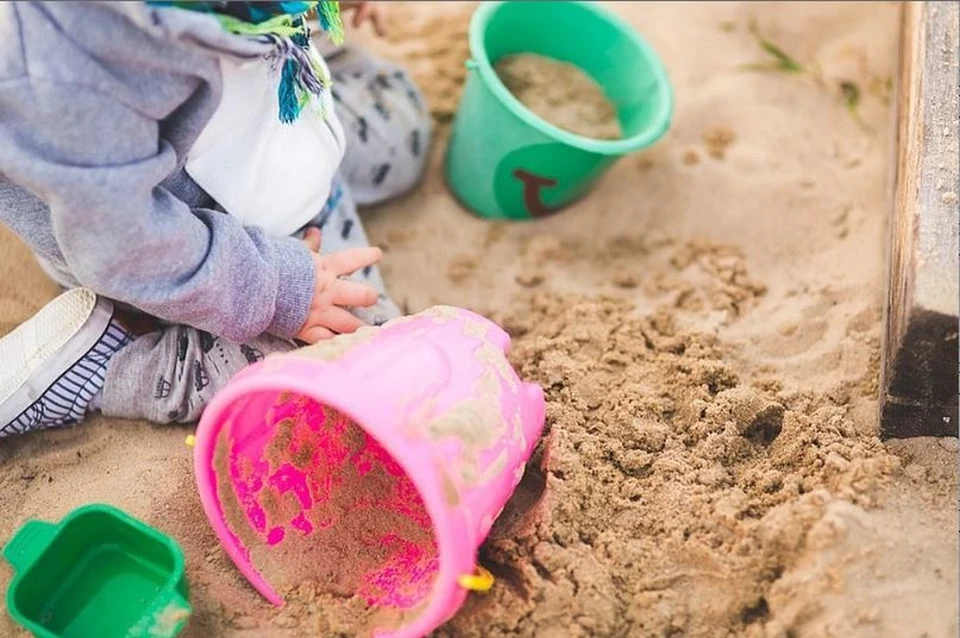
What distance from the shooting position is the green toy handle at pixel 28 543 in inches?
48.3

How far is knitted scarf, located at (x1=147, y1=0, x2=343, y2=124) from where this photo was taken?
115 cm

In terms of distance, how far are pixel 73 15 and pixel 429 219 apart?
36.2 inches

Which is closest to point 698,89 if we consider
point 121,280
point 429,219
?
point 429,219

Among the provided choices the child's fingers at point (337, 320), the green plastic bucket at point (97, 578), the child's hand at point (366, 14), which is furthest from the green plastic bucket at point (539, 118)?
the green plastic bucket at point (97, 578)

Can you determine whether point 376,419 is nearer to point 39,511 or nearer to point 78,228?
point 78,228

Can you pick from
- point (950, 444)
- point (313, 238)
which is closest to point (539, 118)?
point (313, 238)

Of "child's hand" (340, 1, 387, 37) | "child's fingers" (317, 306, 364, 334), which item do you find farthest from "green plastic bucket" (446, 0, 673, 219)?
"child's fingers" (317, 306, 364, 334)

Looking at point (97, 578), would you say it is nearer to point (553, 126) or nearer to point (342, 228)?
point (342, 228)

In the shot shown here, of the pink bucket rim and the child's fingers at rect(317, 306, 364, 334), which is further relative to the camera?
the child's fingers at rect(317, 306, 364, 334)

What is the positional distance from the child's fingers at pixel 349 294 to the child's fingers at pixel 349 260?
0.02m

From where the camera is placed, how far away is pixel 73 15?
3.51 ft

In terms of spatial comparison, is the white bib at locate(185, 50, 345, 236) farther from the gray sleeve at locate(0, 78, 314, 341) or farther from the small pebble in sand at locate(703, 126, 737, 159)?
the small pebble in sand at locate(703, 126, 737, 159)

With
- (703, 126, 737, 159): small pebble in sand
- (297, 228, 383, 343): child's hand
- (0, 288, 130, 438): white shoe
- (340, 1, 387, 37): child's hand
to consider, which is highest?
(340, 1, 387, 37): child's hand

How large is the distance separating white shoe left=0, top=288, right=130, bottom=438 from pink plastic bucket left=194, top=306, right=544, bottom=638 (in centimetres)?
29
